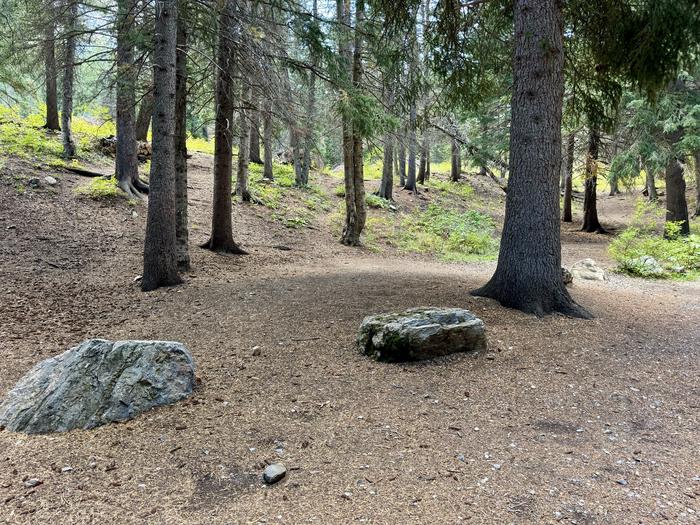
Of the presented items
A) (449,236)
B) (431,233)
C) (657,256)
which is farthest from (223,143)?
(657,256)

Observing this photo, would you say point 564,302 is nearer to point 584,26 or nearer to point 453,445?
point 453,445

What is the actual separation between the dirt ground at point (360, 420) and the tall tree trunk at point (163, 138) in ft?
2.98

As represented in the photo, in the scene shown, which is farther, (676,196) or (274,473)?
(676,196)

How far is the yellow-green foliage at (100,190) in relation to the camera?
11.3 meters

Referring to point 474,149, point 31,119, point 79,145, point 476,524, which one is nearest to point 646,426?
point 476,524

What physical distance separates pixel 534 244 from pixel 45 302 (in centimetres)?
670

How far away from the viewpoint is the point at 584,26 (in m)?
6.87

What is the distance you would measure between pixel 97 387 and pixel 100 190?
9427 millimetres

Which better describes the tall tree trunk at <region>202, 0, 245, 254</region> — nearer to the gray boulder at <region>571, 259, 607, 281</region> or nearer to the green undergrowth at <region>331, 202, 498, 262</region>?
the green undergrowth at <region>331, 202, 498, 262</region>

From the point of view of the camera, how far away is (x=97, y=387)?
137 inches

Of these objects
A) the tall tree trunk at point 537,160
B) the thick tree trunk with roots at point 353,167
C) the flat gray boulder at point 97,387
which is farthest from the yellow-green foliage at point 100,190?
the tall tree trunk at point 537,160

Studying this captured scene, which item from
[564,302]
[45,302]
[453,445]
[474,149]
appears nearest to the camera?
[453,445]

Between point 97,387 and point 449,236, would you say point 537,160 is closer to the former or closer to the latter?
point 97,387

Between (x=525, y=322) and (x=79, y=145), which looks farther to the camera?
(x=79, y=145)
